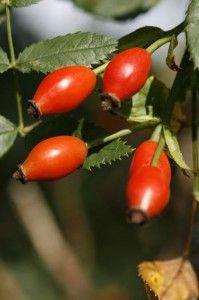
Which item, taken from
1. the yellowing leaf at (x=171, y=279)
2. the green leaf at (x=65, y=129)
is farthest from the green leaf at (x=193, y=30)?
the yellowing leaf at (x=171, y=279)

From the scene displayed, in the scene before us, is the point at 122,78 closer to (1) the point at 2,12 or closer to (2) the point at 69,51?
(2) the point at 69,51

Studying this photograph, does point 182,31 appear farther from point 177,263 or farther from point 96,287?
point 96,287

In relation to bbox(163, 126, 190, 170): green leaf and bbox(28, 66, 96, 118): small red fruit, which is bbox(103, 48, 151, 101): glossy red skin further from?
bbox(163, 126, 190, 170): green leaf

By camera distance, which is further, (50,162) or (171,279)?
(171,279)

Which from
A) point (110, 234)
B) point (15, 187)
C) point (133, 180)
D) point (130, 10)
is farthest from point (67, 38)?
point (110, 234)

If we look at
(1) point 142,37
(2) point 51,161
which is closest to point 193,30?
(1) point 142,37
